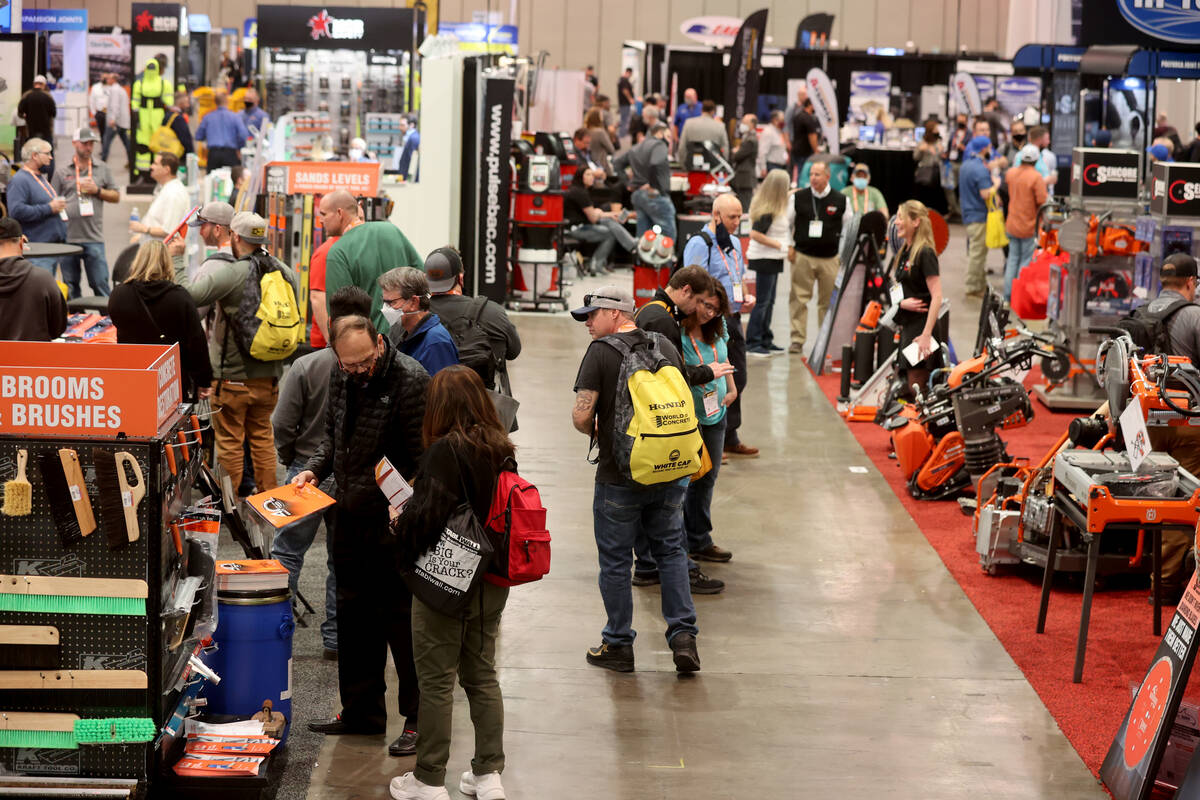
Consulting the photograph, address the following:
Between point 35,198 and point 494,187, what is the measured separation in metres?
4.18

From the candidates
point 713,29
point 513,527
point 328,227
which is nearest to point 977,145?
point 328,227

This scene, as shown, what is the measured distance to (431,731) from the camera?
4645 mm

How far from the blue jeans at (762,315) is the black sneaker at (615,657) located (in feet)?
23.9

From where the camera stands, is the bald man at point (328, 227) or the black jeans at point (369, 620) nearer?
the black jeans at point (369, 620)

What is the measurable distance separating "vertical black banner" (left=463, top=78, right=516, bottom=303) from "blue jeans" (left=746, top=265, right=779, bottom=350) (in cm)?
251

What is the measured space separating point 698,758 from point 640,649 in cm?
117

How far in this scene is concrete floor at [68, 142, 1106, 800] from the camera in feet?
16.6

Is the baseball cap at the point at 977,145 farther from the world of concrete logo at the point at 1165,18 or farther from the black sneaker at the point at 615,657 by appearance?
the black sneaker at the point at 615,657

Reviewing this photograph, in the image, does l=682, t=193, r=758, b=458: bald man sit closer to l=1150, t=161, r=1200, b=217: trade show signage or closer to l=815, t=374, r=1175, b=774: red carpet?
l=815, t=374, r=1175, b=774: red carpet

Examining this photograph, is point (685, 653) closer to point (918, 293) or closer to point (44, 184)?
point (918, 293)

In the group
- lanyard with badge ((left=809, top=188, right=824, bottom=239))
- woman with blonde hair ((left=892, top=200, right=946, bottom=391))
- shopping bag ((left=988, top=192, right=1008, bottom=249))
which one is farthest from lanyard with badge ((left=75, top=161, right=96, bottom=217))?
shopping bag ((left=988, top=192, right=1008, bottom=249))

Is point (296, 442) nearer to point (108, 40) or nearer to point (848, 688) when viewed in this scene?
point (848, 688)

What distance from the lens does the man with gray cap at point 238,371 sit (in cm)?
724

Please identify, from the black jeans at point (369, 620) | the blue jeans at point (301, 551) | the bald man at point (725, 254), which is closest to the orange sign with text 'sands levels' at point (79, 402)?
the black jeans at point (369, 620)
